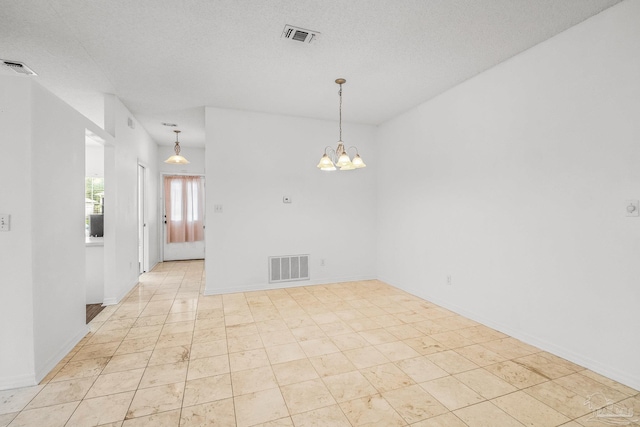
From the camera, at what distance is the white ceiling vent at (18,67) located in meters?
3.24

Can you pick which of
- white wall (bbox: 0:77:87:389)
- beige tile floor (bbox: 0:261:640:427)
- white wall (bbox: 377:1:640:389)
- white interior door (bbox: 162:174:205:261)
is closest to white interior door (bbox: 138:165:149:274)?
white interior door (bbox: 162:174:205:261)

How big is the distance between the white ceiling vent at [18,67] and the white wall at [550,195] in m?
5.00

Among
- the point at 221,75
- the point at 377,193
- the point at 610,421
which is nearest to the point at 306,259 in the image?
the point at 377,193

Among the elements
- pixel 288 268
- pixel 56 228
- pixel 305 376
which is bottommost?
pixel 305 376

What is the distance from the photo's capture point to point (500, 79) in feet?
10.8

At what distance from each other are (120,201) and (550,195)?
212 inches

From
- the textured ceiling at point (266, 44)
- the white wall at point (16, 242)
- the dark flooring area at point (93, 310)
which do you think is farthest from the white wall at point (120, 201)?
the white wall at point (16, 242)

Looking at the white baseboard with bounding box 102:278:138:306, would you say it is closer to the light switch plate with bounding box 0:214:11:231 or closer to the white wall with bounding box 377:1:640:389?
the light switch plate with bounding box 0:214:11:231

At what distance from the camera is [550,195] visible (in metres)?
2.82

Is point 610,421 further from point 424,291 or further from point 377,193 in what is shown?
point 377,193

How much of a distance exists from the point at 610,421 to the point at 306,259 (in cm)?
400

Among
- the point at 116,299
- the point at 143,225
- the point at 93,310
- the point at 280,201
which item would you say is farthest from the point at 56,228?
the point at 143,225

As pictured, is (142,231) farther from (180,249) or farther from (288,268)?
(288,268)

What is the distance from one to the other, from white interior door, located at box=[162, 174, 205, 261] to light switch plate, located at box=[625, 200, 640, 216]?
7887 mm
